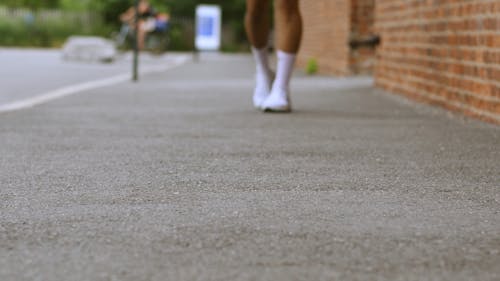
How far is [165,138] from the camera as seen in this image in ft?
15.4

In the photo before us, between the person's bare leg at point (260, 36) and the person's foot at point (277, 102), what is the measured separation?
24 cm

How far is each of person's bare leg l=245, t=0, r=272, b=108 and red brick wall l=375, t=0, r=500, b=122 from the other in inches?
42.9

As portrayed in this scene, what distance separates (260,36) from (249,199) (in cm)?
367

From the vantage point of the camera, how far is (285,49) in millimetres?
6277

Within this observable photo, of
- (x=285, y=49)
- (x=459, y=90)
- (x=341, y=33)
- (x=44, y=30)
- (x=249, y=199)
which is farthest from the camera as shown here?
(x=44, y=30)

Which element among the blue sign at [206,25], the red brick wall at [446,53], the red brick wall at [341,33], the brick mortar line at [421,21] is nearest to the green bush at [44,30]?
the blue sign at [206,25]

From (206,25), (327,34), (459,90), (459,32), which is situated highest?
(459,32)

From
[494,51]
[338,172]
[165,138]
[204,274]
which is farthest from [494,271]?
[494,51]

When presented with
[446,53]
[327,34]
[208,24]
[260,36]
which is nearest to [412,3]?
[446,53]

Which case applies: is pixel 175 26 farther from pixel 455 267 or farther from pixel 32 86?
pixel 455 267

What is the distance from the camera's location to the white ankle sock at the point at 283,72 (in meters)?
6.14

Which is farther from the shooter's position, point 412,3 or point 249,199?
point 412,3

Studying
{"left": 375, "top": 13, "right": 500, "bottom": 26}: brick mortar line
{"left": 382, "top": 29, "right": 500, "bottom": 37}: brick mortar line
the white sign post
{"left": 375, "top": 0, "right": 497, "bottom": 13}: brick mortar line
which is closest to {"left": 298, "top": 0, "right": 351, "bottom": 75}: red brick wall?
{"left": 375, "top": 0, "right": 497, "bottom": 13}: brick mortar line

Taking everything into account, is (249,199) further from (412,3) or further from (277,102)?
(412,3)
